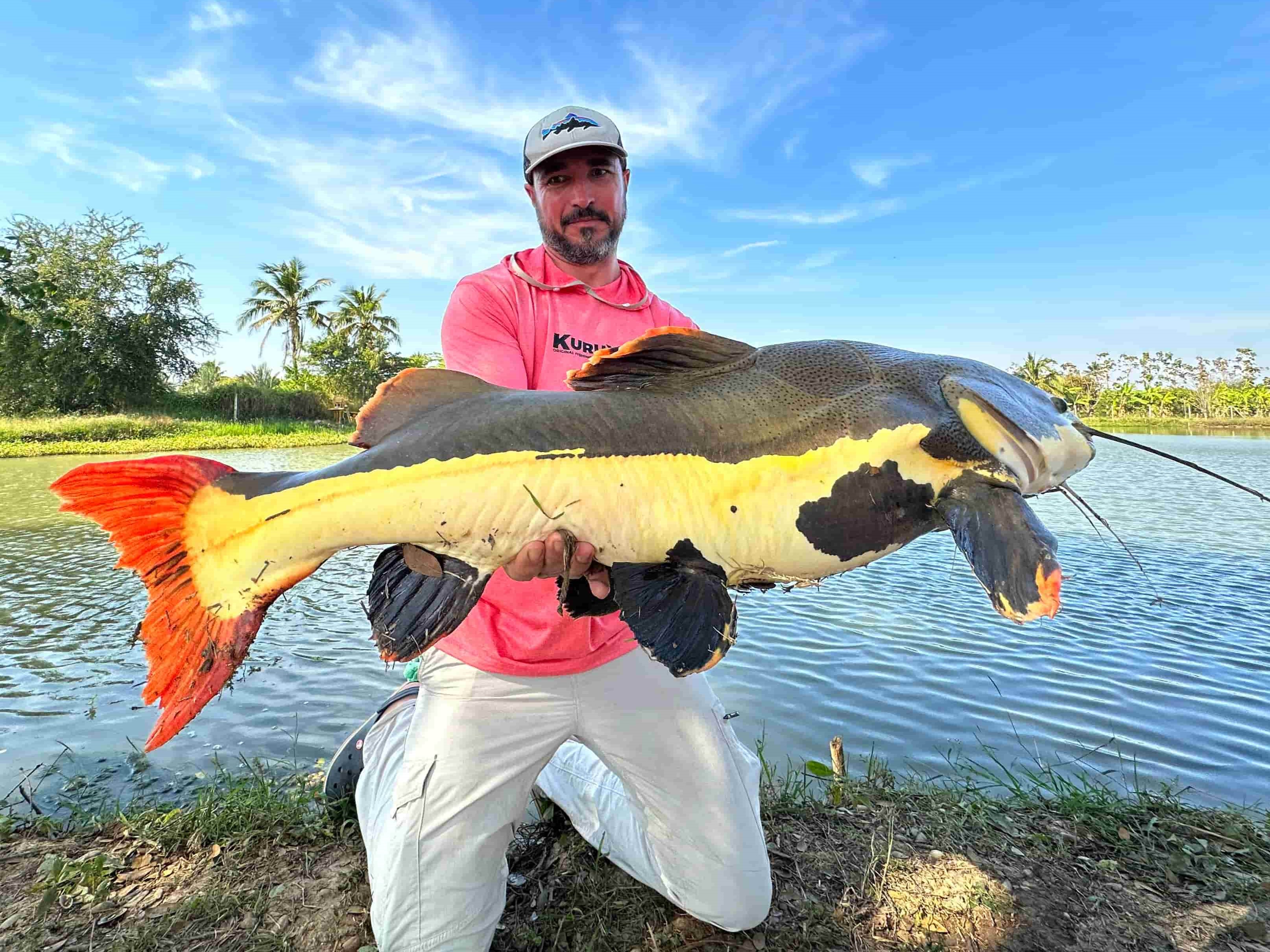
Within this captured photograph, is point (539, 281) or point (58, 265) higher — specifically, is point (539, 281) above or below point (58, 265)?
below

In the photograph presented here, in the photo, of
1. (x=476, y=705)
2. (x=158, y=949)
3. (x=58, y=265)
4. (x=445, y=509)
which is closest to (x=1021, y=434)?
(x=445, y=509)

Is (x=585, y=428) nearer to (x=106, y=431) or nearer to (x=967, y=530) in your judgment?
(x=967, y=530)

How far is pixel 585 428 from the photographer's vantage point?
2141 millimetres

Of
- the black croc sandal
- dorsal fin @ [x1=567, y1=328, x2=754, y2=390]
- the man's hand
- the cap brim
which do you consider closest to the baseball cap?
the cap brim

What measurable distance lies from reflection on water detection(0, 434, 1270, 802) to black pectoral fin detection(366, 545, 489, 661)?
2628 millimetres

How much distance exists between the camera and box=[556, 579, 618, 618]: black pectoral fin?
2.30 metres

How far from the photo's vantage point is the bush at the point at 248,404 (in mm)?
35375

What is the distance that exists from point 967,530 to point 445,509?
1491mm

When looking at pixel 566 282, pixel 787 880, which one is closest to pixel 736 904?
pixel 787 880

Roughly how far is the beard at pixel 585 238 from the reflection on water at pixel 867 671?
322 centimetres

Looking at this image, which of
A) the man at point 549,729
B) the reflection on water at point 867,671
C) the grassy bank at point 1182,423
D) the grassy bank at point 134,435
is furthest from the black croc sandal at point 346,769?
the grassy bank at point 1182,423

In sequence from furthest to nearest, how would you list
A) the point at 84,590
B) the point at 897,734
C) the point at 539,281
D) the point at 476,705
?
the point at 84,590 → the point at 897,734 → the point at 539,281 → the point at 476,705

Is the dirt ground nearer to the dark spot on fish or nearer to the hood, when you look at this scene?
the dark spot on fish

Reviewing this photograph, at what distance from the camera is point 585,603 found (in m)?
2.31
